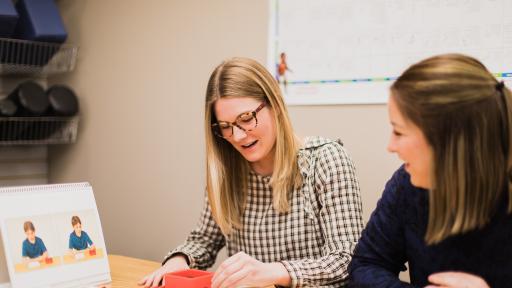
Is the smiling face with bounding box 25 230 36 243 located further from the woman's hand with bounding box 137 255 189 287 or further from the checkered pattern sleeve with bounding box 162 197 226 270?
the checkered pattern sleeve with bounding box 162 197 226 270

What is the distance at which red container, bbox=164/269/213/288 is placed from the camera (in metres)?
1.40

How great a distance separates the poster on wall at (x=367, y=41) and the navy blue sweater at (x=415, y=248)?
2.29ft

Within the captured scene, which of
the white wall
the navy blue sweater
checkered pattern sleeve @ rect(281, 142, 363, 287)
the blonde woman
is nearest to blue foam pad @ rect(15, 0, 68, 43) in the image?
the white wall

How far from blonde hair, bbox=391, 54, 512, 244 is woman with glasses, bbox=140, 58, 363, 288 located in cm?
49

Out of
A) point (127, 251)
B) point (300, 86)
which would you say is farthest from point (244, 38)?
point (127, 251)

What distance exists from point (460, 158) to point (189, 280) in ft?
2.36

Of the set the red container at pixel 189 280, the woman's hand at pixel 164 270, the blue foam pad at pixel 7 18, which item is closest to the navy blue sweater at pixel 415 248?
the red container at pixel 189 280

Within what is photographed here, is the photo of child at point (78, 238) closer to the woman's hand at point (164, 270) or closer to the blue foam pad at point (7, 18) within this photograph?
the woman's hand at point (164, 270)

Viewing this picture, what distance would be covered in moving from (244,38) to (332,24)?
0.42 m

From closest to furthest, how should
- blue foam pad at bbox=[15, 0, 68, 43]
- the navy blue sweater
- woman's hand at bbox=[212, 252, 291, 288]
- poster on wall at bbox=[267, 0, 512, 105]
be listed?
the navy blue sweater < woman's hand at bbox=[212, 252, 291, 288] < poster on wall at bbox=[267, 0, 512, 105] < blue foam pad at bbox=[15, 0, 68, 43]

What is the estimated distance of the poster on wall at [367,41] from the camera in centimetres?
178

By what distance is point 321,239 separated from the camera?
1.66 metres

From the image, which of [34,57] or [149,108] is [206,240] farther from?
[34,57]

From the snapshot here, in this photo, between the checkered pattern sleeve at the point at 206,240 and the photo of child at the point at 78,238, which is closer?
the photo of child at the point at 78,238
